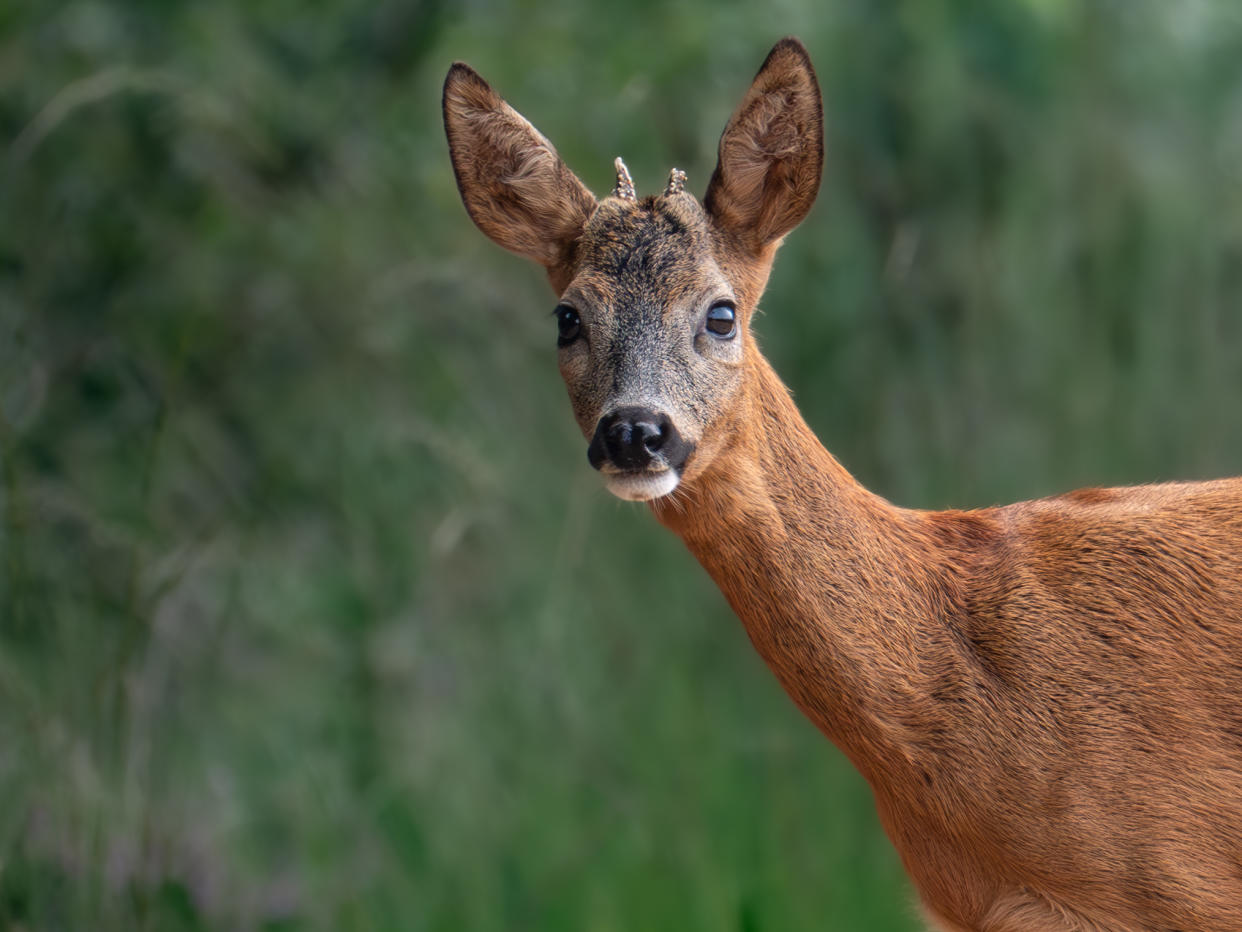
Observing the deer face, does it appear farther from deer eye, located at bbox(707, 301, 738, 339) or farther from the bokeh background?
the bokeh background

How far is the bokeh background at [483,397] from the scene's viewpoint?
407 cm

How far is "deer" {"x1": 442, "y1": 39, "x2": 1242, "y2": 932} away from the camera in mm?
2414

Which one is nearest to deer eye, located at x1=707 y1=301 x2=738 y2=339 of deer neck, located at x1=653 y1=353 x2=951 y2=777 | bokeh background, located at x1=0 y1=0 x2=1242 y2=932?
deer neck, located at x1=653 y1=353 x2=951 y2=777

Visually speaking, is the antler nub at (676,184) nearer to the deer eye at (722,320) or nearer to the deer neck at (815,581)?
the deer eye at (722,320)

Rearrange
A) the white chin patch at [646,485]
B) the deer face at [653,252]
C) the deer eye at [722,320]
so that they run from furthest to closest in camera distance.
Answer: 1. the deer eye at [722,320]
2. the deer face at [653,252]
3. the white chin patch at [646,485]

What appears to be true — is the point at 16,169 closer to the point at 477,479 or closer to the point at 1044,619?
the point at 477,479

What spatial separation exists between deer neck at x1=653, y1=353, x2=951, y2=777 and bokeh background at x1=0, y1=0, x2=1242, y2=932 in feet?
5.21

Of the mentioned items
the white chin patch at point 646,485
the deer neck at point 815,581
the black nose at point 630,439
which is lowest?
the deer neck at point 815,581

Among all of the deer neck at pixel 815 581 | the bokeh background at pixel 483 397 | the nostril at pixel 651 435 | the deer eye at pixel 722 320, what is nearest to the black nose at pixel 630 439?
the nostril at pixel 651 435

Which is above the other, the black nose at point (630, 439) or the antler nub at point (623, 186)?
the antler nub at point (623, 186)

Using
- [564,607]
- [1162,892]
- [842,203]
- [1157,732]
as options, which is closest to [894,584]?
[1157,732]

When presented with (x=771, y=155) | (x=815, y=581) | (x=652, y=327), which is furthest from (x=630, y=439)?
(x=771, y=155)

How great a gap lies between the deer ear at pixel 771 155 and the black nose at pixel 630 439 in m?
0.65

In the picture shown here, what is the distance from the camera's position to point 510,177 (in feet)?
9.85
